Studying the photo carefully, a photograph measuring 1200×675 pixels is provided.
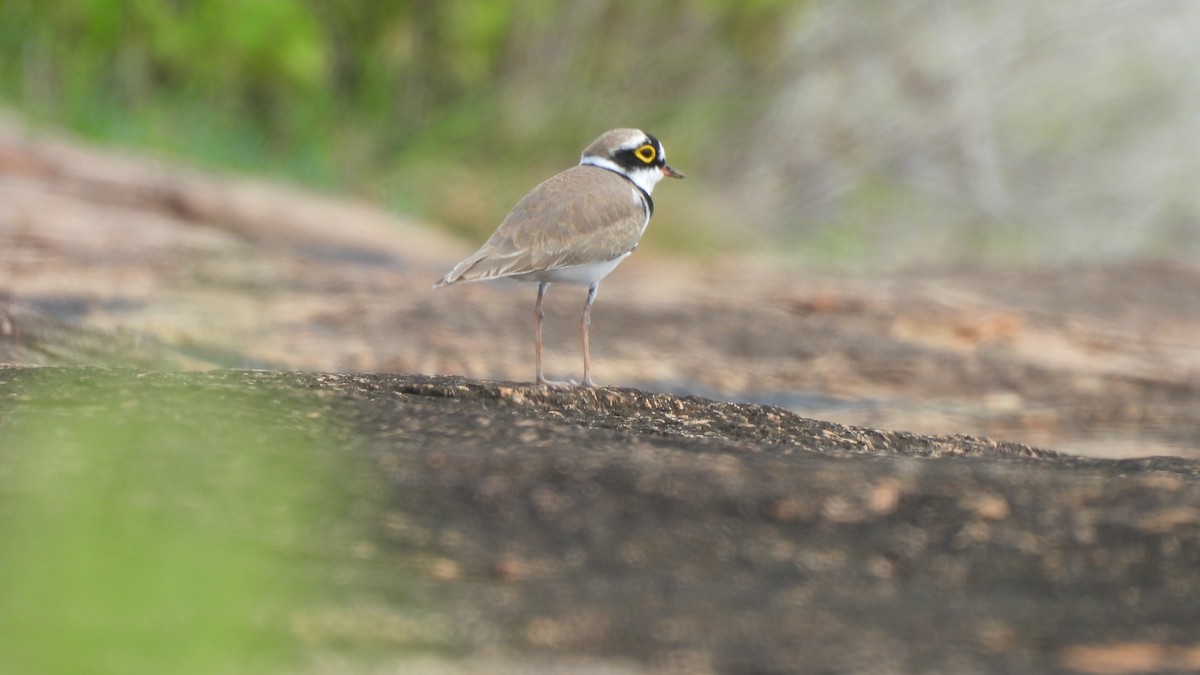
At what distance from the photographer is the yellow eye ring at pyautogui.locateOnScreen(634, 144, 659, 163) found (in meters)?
5.14

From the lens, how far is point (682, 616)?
7.18 ft

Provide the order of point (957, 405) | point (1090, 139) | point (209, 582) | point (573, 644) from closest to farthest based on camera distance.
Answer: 1. point (209, 582)
2. point (573, 644)
3. point (957, 405)
4. point (1090, 139)

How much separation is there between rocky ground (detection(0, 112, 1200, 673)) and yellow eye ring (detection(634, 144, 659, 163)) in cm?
112

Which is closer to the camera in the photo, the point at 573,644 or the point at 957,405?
the point at 573,644

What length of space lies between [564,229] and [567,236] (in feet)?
0.07

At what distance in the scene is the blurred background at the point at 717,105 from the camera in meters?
13.1

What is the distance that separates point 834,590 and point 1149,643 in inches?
16.7

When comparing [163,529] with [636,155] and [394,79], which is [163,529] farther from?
[394,79]

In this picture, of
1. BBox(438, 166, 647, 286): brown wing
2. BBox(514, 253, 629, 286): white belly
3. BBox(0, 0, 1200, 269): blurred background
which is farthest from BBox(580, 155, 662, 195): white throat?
BBox(0, 0, 1200, 269): blurred background

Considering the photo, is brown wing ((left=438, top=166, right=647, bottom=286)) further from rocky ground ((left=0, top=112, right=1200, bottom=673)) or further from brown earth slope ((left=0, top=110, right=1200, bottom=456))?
brown earth slope ((left=0, top=110, right=1200, bottom=456))

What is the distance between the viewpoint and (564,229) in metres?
4.56

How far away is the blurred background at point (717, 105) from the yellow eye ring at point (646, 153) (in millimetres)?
8039

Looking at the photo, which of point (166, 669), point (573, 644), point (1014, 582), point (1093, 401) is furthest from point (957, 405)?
point (166, 669)

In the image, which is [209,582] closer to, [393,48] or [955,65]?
[393,48]
